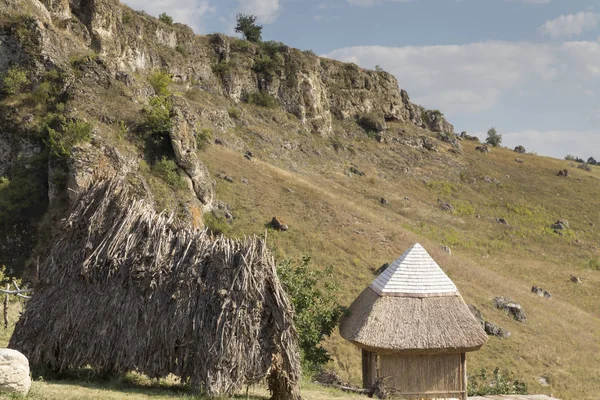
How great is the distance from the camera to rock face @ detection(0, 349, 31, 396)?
29.4 feet

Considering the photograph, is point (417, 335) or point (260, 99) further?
point (260, 99)

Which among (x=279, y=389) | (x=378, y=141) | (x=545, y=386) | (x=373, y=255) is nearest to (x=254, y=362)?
(x=279, y=389)

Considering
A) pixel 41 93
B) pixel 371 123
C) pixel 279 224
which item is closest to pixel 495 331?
pixel 279 224

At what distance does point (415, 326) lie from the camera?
1675 centimetres

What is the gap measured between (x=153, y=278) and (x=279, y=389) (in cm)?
360

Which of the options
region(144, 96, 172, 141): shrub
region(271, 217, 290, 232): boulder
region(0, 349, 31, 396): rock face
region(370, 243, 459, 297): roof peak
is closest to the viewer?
region(0, 349, 31, 396): rock face

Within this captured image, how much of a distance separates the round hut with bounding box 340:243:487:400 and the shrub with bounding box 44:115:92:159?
51.4ft

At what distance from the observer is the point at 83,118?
90.1ft

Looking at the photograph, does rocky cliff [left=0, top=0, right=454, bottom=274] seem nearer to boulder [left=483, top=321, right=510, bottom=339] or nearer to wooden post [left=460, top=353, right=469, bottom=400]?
wooden post [left=460, top=353, right=469, bottom=400]

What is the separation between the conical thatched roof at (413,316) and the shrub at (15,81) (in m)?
22.4

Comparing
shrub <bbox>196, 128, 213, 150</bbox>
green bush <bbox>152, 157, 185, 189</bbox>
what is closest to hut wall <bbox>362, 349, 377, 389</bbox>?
green bush <bbox>152, 157, 185, 189</bbox>

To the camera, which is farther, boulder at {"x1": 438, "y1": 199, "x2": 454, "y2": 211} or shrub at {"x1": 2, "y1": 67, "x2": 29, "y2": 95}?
boulder at {"x1": 438, "y1": 199, "x2": 454, "y2": 211}

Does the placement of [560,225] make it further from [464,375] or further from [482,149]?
[464,375]

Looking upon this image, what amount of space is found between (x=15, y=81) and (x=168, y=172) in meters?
9.46
